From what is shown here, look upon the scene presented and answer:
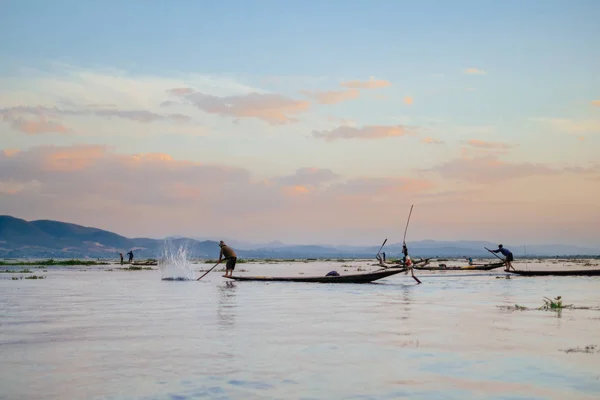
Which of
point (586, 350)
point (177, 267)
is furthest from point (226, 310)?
point (177, 267)

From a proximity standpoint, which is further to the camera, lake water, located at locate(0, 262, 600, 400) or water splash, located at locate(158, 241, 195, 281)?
water splash, located at locate(158, 241, 195, 281)

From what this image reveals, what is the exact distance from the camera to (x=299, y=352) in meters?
13.3

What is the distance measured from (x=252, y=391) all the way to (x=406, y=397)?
2.41 m

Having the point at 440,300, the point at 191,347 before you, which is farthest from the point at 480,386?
the point at 440,300

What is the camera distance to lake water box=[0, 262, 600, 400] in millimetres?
10023

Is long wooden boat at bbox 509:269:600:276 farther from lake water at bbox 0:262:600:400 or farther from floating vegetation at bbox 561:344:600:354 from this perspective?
floating vegetation at bbox 561:344:600:354

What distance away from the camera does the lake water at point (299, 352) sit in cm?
1002

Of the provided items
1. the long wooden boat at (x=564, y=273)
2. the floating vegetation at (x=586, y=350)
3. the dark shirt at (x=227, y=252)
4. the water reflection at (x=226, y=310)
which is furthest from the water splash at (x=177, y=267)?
the floating vegetation at (x=586, y=350)

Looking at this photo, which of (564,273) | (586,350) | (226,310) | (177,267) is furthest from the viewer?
(177,267)

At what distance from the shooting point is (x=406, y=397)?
9484 millimetres

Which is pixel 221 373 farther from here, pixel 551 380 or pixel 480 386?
pixel 551 380

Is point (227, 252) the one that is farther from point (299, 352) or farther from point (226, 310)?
point (299, 352)

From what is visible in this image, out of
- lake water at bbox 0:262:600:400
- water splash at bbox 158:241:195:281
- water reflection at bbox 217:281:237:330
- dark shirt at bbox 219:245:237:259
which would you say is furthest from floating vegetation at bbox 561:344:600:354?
water splash at bbox 158:241:195:281

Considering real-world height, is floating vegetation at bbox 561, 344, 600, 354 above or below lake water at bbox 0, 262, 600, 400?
above
